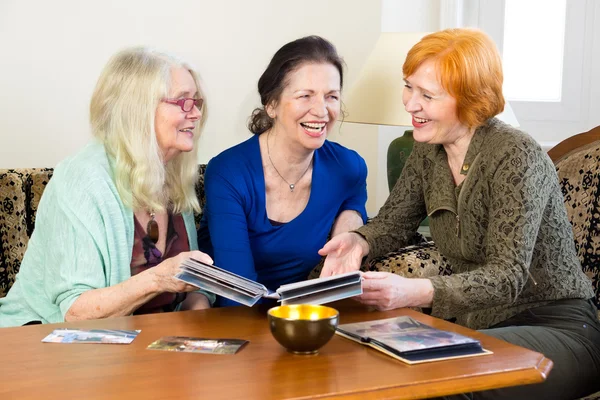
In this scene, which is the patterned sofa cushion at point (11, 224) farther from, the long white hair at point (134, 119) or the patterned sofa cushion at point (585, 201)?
the patterned sofa cushion at point (585, 201)

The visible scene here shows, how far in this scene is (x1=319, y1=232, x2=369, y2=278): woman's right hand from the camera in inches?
79.5

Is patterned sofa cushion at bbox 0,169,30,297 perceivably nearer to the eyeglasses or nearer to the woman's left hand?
the eyeglasses

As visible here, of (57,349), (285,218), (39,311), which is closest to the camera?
(57,349)

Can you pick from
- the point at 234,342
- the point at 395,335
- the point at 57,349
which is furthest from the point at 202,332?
the point at 395,335

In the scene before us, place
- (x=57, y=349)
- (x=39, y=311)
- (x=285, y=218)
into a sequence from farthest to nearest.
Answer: (x=285, y=218) < (x=39, y=311) < (x=57, y=349)

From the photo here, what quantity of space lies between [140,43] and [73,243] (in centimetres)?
132

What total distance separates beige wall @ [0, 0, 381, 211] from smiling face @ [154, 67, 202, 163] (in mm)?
603

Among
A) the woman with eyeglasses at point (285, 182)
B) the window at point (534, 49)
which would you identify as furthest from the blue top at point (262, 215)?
the window at point (534, 49)

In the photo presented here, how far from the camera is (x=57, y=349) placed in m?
1.37

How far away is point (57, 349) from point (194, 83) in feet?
3.17

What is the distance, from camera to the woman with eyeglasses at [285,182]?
218 centimetres

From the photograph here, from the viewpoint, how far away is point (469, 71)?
74.4 inches

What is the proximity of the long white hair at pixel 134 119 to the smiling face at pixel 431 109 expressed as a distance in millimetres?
653

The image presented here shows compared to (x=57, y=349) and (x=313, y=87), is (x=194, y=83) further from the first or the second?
(x=57, y=349)
